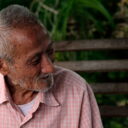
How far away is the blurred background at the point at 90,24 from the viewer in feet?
13.3

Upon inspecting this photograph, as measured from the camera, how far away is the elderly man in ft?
6.75

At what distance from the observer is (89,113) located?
2.27m

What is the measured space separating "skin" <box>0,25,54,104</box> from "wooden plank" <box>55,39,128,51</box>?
169cm

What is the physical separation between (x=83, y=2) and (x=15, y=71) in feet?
6.45

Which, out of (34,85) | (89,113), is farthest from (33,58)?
(89,113)

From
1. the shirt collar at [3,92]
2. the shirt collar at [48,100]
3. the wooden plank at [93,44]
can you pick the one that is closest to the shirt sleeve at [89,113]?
the shirt collar at [48,100]

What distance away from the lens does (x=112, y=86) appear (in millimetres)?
4082

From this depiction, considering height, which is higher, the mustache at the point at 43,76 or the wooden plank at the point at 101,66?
the mustache at the point at 43,76

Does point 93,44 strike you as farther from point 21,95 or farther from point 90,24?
point 21,95

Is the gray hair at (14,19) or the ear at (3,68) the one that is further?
the ear at (3,68)

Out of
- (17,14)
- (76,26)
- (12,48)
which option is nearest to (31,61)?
(12,48)

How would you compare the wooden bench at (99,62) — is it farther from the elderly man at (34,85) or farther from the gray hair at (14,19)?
the gray hair at (14,19)

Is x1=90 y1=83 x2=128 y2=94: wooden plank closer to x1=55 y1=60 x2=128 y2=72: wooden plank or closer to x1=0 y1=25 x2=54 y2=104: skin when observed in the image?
x1=55 y1=60 x2=128 y2=72: wooden plank

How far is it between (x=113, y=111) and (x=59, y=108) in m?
2.02
